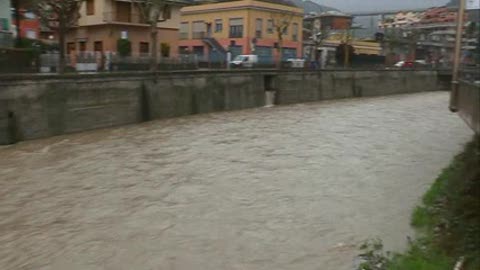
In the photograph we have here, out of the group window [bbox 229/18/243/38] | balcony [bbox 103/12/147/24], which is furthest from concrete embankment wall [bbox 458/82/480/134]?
window [bbox 229/18/243/38]

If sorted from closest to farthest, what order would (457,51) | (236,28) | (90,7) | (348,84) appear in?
1. (457,51)
2. (90,7)
3. (348,84)
4. (236,28)

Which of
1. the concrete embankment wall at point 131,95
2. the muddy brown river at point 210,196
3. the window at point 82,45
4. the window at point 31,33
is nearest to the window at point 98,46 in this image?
the window at point 82,45

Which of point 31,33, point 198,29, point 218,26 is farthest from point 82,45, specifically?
point 218,26

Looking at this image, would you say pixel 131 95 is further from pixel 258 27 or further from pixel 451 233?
pixel 258 27

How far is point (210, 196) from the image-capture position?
1220 cm

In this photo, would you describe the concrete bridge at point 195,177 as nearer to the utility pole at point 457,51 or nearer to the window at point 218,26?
the utility pole at point 457,51

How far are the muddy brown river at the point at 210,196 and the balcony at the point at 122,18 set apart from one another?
20491 mm

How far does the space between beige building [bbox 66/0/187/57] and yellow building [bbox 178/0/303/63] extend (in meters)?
10.3

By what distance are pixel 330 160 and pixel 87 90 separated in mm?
12106

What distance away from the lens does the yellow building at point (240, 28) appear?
56.4 metres

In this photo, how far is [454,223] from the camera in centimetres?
716

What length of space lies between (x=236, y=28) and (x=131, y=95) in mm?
32201

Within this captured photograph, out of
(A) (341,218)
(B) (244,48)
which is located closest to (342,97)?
(B) (244,48)

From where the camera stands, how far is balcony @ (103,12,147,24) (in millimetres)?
41938
